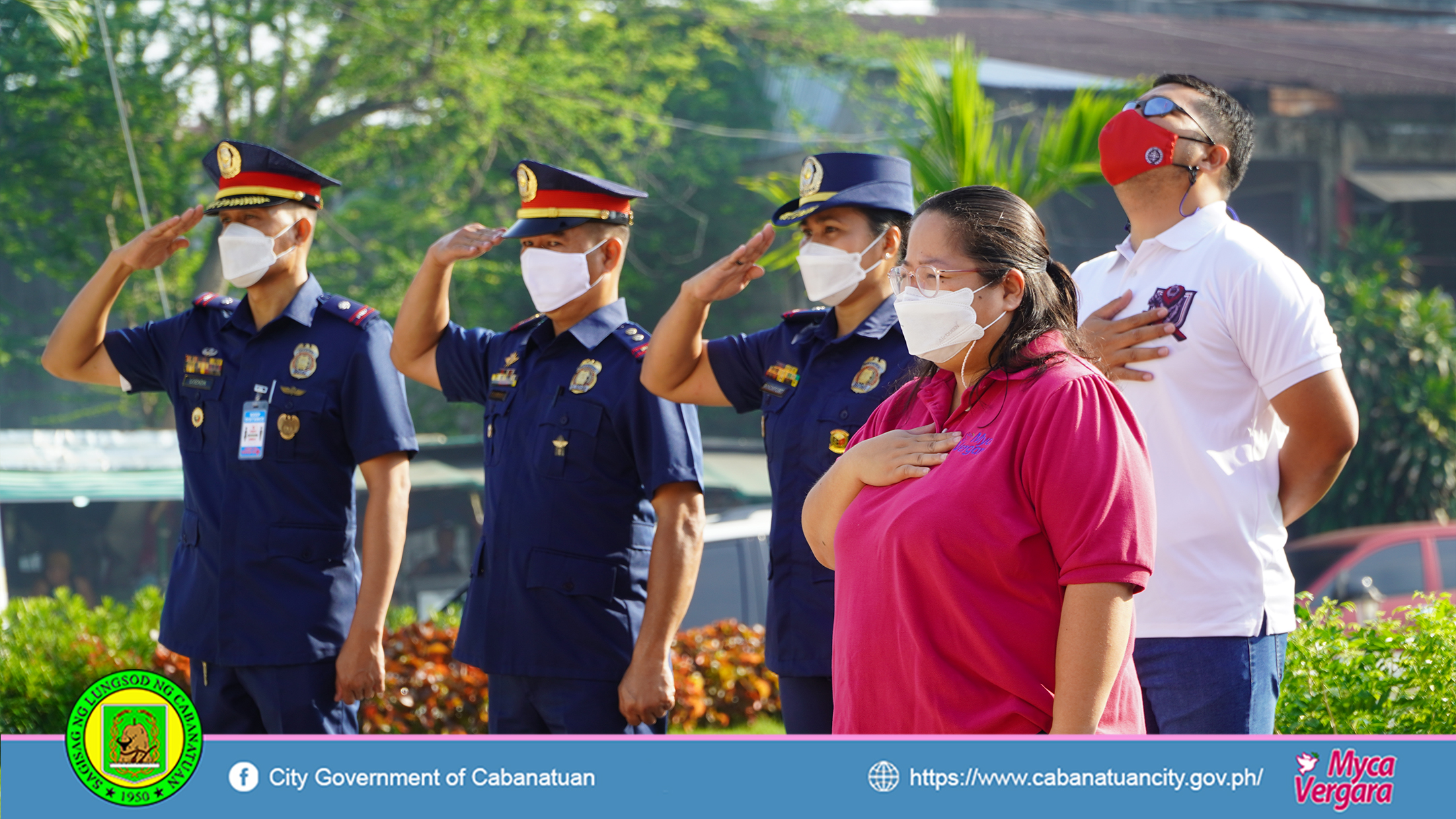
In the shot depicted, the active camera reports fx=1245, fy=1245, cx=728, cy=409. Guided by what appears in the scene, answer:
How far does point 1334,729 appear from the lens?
2.81 metres

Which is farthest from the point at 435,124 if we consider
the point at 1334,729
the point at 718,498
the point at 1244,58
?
the point at 1334,729

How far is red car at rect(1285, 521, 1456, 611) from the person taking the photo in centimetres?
794

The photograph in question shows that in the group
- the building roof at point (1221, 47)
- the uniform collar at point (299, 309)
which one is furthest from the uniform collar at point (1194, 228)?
the building roof at point (1221, 47)

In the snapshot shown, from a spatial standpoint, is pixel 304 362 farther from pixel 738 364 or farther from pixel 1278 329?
pixel 1278 329

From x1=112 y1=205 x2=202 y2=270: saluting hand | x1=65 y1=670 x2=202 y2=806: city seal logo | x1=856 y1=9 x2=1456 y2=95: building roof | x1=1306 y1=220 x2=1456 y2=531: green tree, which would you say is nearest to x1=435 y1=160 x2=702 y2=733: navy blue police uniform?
x1=112 y1=205 x2=202 y2=270: saluting hand

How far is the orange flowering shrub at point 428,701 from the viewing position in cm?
527

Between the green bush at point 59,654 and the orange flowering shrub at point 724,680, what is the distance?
237 centimetres

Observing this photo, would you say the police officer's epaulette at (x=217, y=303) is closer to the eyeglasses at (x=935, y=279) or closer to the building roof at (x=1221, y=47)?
the eyeglasses at (x=935, y=279)

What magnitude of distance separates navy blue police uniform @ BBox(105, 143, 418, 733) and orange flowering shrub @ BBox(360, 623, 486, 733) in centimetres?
185
